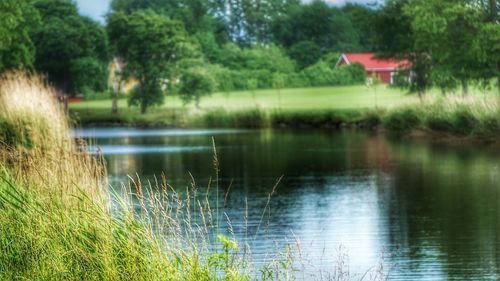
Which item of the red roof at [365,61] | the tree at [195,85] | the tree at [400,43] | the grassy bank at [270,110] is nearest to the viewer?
the tree at [400,43]

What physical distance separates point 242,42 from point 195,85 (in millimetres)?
52758

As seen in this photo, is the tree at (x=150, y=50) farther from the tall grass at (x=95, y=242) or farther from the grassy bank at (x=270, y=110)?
the tall grass at (x=95, y=242)

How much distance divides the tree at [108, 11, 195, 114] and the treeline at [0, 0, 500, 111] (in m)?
0.10

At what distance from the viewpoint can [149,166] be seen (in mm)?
36531

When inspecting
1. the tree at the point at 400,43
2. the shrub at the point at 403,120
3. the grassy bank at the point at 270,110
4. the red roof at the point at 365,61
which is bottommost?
the grassy bank at the point at 270,110

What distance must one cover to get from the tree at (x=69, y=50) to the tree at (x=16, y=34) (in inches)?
597

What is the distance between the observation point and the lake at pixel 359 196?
53.2 feet

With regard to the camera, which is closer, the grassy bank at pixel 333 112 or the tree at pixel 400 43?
the grassy bank at pixel 333 112

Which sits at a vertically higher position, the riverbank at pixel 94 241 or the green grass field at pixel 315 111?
the riverbank at pixel 94 241

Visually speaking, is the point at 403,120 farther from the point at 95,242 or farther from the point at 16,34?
the point at 95,242

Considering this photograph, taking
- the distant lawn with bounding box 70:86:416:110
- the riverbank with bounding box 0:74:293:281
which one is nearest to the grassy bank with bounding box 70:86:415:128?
the distant lawn with bounding box 70:86:416:110

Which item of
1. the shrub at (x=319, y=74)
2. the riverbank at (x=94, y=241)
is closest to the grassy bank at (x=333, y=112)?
the shrub at (x=319, y=74)

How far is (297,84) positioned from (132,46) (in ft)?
65.9

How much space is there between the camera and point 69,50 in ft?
349
